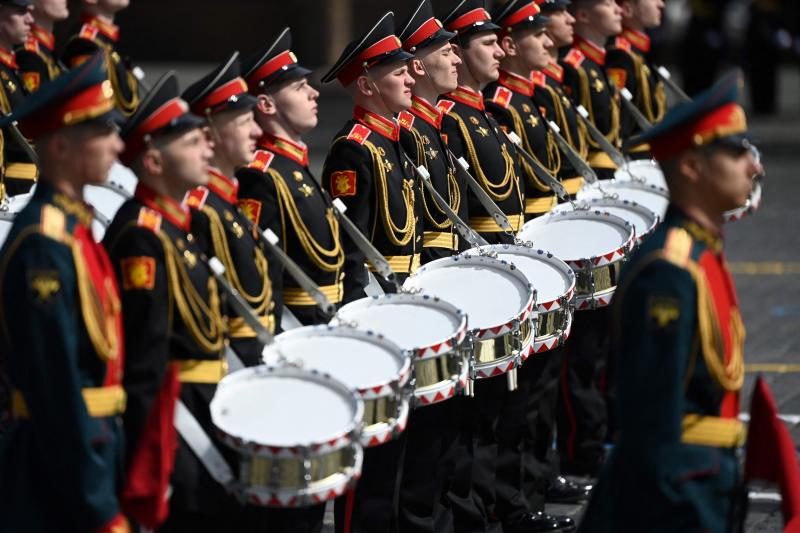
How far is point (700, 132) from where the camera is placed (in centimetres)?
546

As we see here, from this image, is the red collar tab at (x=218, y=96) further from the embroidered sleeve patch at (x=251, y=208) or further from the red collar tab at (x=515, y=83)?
the red collar tab at (x=515, y=83)

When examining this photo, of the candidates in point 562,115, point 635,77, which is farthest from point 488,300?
point 635,77

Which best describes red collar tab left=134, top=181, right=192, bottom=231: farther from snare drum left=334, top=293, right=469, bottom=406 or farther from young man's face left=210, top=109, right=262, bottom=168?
snare drum left=334, top=293, right=469, bottom=406

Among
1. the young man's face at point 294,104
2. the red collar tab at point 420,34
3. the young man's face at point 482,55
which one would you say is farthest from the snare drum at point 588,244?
the young man's face at point 294,104

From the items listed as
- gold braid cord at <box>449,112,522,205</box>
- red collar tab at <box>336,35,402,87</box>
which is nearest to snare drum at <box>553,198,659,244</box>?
gold braid cord at <box>449,112,522,205</box>

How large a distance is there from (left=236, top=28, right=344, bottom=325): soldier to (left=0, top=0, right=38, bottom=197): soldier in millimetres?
2042

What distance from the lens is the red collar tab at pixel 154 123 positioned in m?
5.80

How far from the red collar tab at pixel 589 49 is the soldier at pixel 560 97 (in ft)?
1.59

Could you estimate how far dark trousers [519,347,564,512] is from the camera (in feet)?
27.7

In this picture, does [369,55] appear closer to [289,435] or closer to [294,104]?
[294,104]

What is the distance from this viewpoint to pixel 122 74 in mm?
10523

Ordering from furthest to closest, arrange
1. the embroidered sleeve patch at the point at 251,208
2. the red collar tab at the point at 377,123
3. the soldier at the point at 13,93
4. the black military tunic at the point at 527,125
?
the black military tunic at the point at 527,125 < the soldier at the point at 13,93 < the red collar tab at the point at 377,123 < the embroidered sleeve patch at the point at 251,208

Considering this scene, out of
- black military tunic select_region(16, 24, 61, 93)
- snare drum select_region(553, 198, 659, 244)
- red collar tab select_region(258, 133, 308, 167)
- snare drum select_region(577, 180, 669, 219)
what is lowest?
snare drum select_region(577, 180, 669, 219)

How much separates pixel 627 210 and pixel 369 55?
1921 mm
